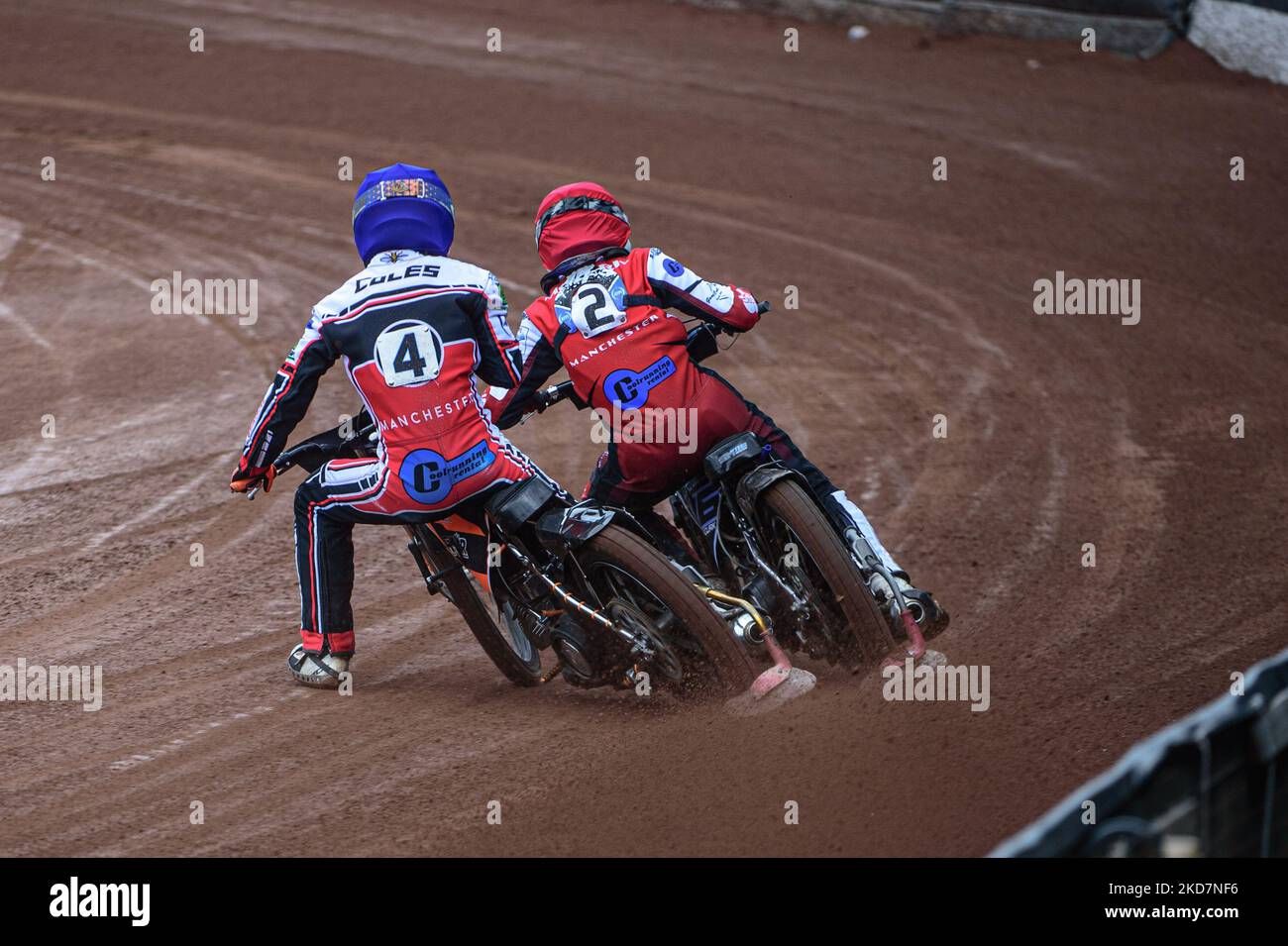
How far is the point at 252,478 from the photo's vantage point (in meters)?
5.59

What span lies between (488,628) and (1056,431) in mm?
→ 4480

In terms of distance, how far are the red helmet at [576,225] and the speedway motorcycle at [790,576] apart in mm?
626

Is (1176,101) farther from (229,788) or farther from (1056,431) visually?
(229,788)

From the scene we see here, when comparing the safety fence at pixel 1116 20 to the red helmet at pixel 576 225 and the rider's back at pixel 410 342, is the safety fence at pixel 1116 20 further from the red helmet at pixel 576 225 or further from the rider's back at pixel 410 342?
the rider's back at pixel 410 342

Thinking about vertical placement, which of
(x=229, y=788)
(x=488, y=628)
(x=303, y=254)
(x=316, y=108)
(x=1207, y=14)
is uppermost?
(x=1207, y=14)

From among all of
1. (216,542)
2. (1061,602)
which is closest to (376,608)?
(216,542)

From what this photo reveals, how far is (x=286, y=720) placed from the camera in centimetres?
570

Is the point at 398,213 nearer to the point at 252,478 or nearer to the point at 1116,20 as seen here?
the point at 252,478

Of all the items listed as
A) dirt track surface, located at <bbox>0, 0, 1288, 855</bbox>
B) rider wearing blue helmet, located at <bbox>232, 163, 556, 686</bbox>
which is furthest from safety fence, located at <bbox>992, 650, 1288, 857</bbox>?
rider wearing blue helmet, located at <bbox>232, 163, 556, 686</bbox>

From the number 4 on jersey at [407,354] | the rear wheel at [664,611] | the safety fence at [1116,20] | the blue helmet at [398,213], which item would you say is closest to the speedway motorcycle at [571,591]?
the rear wheel at [664,611]

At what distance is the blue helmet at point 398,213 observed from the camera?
5391 millimetres

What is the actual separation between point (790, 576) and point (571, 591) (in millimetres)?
890

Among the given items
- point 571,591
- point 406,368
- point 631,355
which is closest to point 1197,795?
point 571,591

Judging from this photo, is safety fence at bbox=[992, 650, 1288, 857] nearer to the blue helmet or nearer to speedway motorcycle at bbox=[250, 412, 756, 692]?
speedway motorcycle at bbox=[250, 412, 756, 692]
